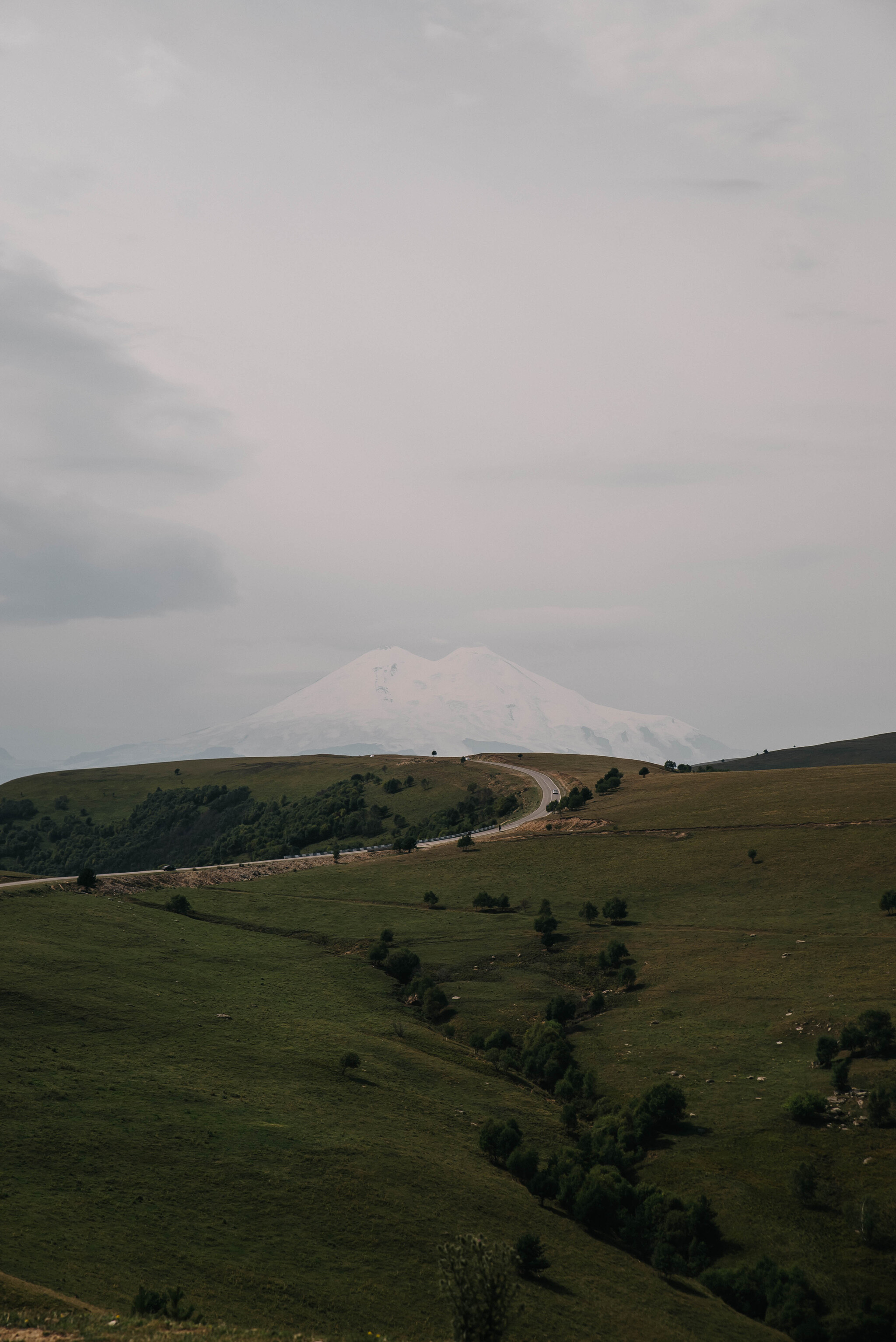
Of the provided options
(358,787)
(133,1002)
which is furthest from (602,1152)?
(358,787)

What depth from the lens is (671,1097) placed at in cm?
5600

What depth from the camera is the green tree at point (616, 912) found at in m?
93.8

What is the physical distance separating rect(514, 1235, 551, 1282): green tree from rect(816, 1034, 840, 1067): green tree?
28.9 metres

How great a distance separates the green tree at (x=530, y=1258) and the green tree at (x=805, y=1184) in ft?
56.0

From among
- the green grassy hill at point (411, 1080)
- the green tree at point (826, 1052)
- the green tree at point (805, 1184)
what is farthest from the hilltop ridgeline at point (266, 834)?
the green tree at point (805, 1184)

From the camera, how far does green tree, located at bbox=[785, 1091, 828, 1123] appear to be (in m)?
52.7

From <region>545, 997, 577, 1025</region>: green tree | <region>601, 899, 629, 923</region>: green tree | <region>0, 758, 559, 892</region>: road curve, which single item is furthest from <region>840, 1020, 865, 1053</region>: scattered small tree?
<region>0, 758, 559, 892</region>: road curve

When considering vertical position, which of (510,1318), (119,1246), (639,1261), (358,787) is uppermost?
(358,787)

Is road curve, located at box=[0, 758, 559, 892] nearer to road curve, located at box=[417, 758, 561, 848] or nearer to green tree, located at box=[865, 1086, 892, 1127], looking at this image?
road curve, located at box=[417, 758, 561, 848]

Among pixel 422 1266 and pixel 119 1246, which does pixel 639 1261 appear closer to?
pixel 422 1266

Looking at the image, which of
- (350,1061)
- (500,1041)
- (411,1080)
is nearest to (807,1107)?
(500,1041)

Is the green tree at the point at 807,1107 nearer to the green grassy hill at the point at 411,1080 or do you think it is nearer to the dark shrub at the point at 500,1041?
the green grassy hill at the point at 411,1080

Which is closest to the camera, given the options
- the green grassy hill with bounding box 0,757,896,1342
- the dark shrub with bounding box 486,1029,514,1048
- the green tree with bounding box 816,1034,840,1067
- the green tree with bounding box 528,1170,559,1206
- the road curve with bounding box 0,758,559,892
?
the green grassy hill with bounding box 0,757,896,1342

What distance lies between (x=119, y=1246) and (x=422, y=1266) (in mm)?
13175
